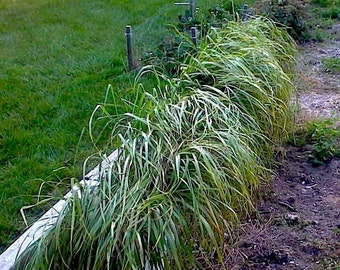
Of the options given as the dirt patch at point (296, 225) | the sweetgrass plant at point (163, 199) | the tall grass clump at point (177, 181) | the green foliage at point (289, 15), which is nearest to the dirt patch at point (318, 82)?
the green foliage at point (289, 15)

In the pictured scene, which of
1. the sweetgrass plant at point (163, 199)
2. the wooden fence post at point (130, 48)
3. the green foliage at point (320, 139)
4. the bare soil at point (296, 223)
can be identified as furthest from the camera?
the wooden fence post at point (130, 48)

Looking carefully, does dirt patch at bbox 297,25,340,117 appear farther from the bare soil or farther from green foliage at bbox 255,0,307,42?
the bare soil

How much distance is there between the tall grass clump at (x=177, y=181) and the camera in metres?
1.92

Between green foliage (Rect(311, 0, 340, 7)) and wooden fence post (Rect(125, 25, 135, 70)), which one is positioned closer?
wooden fence post (Rect(125, 25, 135, 70))

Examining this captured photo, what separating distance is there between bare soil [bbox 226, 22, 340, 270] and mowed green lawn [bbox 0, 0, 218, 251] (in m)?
0.93

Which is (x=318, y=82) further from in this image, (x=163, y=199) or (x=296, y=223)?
(x=163, y=199)

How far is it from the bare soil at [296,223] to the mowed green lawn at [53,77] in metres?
0.93

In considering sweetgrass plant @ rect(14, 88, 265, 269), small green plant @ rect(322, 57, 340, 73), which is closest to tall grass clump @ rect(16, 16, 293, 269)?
sweetgrass plant @ rect(14, 88, 265, 269)

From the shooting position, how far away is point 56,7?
24.9ft

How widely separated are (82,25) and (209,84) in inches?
150

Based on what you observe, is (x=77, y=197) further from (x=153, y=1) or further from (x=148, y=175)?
(x=153, y=1)

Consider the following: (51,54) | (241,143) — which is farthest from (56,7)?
(241,143)

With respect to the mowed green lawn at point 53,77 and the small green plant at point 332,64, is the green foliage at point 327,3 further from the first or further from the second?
the small green plant at point 332,64

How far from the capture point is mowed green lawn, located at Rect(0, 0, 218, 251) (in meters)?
3.35
